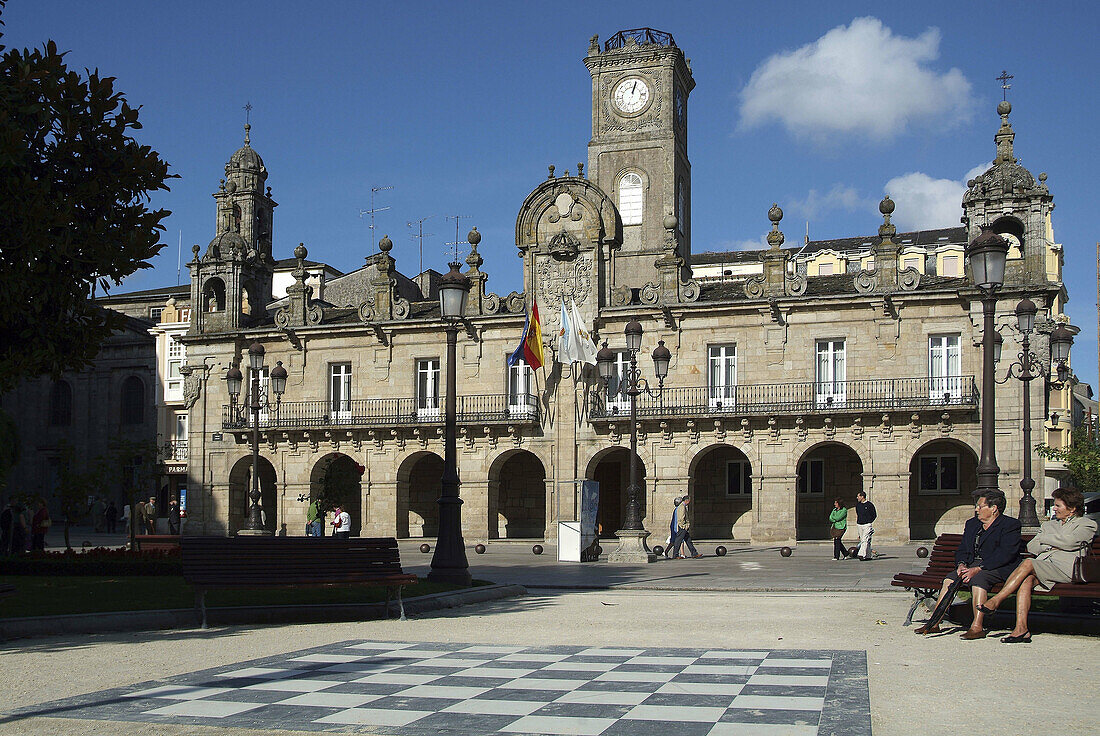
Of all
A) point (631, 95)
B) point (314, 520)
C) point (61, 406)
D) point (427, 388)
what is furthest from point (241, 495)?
point (631, 95)

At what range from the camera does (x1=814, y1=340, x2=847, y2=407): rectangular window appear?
3612 cm

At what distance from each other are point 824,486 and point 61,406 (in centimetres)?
3837

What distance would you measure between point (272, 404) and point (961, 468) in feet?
80.7

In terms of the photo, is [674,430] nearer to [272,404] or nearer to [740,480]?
[740,480]

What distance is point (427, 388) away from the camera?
4100 cm

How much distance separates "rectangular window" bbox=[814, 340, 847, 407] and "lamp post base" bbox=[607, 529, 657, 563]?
1246 centimetres

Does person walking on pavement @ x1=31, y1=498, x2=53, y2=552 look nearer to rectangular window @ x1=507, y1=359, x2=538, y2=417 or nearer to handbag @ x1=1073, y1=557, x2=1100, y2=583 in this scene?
rectangular window @ x1=507, y1=359, x2=538, y2=417

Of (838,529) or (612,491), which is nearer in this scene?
(838,529)

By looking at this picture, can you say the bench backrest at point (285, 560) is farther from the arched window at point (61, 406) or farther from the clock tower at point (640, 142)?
the arched window at point (61, 406)

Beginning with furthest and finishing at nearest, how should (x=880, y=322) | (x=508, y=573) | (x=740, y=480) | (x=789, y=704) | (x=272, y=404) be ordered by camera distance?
(x=272, y=404) < (x=740, y=480) < (x=880, y=322) < (x=508, y=573) < (x=789, y=704)

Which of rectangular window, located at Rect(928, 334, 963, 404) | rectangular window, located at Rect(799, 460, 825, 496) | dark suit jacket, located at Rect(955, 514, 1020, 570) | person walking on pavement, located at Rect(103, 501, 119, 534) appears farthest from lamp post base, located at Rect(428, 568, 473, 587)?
person walking on pavement, located at Rect(103, 501, 119, 534)

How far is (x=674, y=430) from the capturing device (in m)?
37.0

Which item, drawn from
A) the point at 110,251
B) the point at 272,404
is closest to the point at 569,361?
the point at 272,404

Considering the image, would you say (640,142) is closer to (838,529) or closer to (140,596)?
(838,529)
